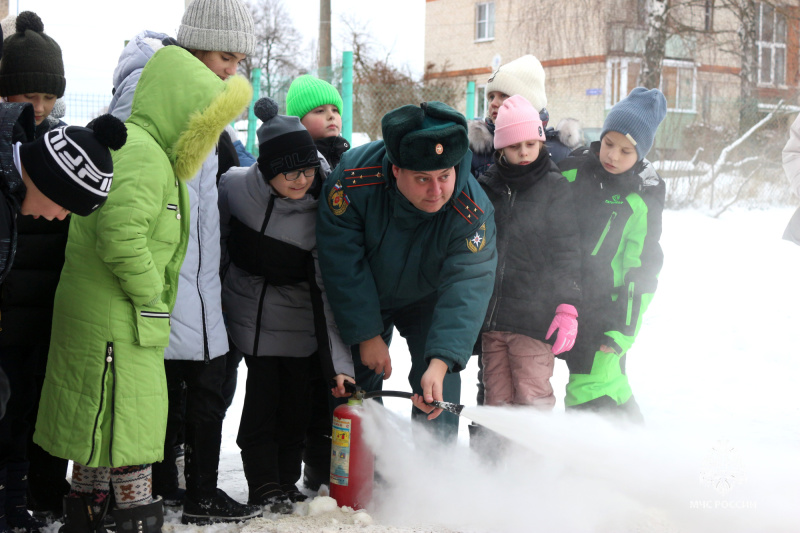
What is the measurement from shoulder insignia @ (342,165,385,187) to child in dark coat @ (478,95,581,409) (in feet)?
2.46

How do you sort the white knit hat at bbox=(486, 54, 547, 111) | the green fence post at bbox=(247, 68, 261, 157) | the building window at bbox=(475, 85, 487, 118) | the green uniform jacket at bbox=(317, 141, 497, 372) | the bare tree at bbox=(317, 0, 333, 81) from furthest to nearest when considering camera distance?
the building window at bbox=(475, 85, 487, 118) < the bare tree at bbox=(317, 0, 333, 81) < the green fence post at bbox=(247, 68, 261, 157) < the white knit hat at bbox=(486, 54, 547, 111) < the green uniform jacket at bbox=(317, 141, 497, 372)

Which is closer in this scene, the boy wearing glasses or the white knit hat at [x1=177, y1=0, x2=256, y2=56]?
the boy wearing glasses

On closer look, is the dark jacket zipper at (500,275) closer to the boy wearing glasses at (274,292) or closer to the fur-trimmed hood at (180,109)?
the boy wearing glasses at (274,292)

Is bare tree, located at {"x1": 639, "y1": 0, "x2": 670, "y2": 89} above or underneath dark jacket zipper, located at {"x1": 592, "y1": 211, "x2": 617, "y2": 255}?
above

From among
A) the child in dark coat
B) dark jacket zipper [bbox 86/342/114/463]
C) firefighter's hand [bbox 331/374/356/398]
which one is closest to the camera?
dark jacket zipper [bbox 86/342/114/463]

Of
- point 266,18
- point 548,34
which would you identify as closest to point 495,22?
point 266,18

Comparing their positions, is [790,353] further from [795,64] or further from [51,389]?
[795,64]

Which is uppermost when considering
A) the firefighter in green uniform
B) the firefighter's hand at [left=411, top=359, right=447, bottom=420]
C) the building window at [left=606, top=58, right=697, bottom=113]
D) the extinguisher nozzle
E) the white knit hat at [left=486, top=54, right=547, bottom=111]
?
the building window at [left=606, top=58, right=697, bottom=113]

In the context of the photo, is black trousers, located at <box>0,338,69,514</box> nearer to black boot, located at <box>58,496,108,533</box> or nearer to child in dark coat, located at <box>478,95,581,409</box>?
black boot, located at <box>58,496,108,533</box>

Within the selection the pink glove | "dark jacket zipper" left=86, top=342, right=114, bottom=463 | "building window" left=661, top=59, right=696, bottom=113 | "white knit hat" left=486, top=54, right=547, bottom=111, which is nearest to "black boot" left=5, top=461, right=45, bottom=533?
"dark jacket zipper" left=86, top=342, right=114, bottom=463

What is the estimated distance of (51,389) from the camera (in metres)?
2.86

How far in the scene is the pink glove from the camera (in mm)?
3672

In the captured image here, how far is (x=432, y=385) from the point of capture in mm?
3113

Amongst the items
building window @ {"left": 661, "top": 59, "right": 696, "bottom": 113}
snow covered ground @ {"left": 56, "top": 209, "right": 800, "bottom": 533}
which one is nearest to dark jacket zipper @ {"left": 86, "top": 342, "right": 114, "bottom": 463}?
snow covered ground @ {"left": 56, "top": 209, "right": 800, "bottom": 533}
